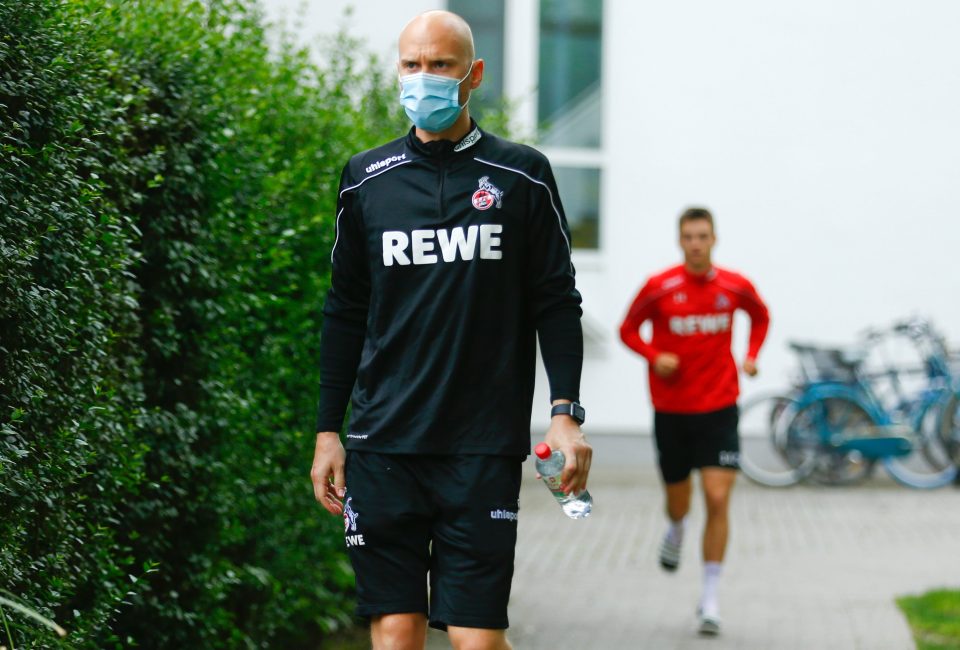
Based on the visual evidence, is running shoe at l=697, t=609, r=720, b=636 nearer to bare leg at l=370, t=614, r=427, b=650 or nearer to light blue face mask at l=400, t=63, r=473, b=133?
bare leg at l=370, t=614, r=427, b=650

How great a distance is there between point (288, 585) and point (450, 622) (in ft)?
8.03

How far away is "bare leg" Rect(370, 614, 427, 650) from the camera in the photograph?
3.81 meters

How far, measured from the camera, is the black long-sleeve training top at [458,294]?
3.82m

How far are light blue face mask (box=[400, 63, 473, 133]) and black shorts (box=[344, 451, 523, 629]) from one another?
0.87 metres

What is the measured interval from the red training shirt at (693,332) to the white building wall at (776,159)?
687 centimetres

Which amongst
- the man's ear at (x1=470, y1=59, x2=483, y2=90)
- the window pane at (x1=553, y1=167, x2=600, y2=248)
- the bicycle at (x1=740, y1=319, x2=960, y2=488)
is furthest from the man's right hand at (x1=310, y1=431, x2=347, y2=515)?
the window pane at (x1=553, y1=167, x2=600, y2=248)

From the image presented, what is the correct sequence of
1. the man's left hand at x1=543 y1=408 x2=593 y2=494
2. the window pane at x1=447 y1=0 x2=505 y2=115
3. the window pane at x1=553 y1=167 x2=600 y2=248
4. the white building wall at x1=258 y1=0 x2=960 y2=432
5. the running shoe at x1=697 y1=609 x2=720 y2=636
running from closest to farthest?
the man's left hand at x1=543 y1=408 x2=593 y2=494, the running shoe at x1=697 y1=609 x2=720 y2=636, the white building wall at x1=258 y1=0 x2=960 y2=432, the window pane at x1=447 y1=0 x2=505 y2=115, the window pane at x1=553 y1=167 x2=600 y2=248

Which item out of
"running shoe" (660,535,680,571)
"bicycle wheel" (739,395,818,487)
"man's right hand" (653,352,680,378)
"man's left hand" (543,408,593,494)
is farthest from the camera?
"bicycle wheel" (739,395,818,487)

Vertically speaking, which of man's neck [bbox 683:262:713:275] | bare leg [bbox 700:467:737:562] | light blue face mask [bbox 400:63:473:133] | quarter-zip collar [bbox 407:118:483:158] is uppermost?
light blue face mask [bbox 400:63:473:133]

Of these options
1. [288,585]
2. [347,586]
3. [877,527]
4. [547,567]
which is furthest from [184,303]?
[877,527]

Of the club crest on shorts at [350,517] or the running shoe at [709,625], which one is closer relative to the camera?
the club crest on shorts at [350,517]

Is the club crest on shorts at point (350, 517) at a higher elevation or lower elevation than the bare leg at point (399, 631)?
higher

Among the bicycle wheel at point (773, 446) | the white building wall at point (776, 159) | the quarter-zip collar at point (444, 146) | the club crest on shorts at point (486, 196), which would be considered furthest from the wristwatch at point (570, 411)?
the white building wall at point (776, 159)

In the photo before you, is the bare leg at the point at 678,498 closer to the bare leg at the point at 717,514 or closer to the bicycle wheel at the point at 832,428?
the bare leg at the point at 717,514
